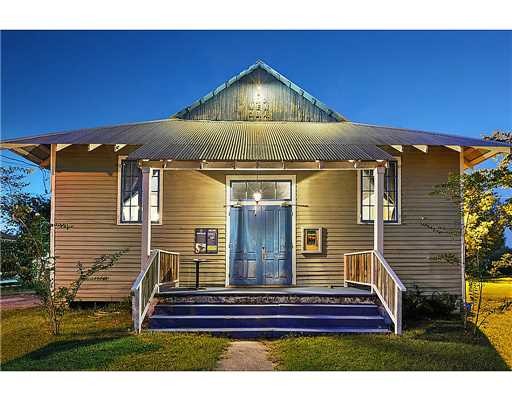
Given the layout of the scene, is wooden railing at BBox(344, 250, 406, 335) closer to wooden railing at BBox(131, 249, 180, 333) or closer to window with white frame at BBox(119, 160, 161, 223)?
wooden railing at BBox(131, 249, 180, 333)

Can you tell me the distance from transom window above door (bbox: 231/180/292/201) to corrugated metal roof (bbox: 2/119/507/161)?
3.68ft

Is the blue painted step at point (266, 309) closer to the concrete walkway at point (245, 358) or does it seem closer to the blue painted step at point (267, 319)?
the blue painted step at point (267, 319)

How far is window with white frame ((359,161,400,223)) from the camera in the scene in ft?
42.4

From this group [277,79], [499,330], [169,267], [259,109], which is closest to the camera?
[499,330]

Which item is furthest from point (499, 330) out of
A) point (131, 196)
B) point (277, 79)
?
point (131, 196)

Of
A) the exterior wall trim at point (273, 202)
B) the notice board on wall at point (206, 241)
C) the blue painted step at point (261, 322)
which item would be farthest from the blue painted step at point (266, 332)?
the notice board on wall at point (206, 241)

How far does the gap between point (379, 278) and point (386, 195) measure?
3091 mm

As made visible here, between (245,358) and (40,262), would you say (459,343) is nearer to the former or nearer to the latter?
(245,358)

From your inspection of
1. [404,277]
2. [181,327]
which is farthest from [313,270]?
[181,327]

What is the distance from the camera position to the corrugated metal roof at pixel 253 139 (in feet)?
35.7

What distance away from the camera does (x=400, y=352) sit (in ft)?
27.7

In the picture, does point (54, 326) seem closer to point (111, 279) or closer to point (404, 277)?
point (111, 279)

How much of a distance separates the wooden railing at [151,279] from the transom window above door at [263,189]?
1.98 m

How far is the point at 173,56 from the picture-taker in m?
23.6
